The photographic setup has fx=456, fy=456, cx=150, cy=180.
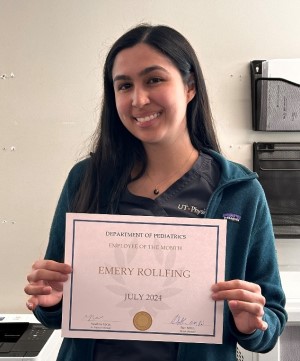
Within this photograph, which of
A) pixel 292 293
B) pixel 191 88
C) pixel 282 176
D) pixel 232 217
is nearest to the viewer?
pixel 232 217

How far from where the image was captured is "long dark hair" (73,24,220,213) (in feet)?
3.17

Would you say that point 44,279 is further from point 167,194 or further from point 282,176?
point 282,176

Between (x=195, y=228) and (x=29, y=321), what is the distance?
975 mm

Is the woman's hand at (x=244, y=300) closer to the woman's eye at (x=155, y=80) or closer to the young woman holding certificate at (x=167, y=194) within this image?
the young woman holding certificate at (x=167, y=194)

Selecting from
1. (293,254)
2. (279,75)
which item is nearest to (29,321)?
(293,254)

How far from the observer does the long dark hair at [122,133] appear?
97cm

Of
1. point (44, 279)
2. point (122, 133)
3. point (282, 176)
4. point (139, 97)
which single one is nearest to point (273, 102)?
point (282, 176)

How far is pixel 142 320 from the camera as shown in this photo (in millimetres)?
896

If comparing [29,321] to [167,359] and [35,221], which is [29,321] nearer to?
[35,221]

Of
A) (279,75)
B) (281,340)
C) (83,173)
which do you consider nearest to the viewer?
(83,173)

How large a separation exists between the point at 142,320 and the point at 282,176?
1073mm

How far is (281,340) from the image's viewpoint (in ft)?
5.26

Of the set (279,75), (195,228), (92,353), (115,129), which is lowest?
(92,353)

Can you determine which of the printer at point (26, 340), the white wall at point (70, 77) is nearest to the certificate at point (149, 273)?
the printer at point (26, 340)
